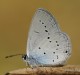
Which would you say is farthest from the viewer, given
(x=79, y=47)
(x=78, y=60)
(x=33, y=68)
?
(x=79, y=47)

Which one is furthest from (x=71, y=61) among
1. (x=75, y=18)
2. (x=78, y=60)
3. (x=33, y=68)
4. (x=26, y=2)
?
(x=33, y=68)

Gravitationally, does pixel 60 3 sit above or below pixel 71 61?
above

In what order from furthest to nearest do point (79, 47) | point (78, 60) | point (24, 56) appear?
point (79, 47)
point (78, 60)
point (24, 56)

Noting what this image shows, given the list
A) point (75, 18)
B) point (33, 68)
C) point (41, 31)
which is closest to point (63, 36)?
point (41, 31)

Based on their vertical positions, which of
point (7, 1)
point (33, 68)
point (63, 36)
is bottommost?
point (33, 68)

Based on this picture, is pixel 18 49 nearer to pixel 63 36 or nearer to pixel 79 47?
pixel 79 47

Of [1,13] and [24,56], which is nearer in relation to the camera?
[24,56]
